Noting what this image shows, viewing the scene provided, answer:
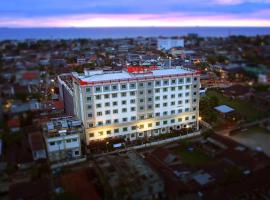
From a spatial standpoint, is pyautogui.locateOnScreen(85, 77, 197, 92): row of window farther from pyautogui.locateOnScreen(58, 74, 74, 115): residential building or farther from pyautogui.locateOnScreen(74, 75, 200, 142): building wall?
pyautogui.locateOnScreen(58, 74, 74, 115): residential building

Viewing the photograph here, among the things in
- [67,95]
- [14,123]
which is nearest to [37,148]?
[14,123]

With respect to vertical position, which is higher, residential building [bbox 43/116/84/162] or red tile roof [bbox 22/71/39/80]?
red tile roof [bbox 22/71/39/80]

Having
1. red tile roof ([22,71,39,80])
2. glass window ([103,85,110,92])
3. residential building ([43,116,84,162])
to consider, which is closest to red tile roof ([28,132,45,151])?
residential building ([43,116,84,162])

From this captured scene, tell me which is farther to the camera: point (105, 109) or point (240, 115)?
point (240, 115)

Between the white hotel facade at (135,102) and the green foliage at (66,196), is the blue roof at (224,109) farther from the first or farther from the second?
the green foliage at (66,196)

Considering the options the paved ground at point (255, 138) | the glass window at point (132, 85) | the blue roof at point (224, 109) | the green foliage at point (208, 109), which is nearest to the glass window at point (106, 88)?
the glass window at point (132, 85)

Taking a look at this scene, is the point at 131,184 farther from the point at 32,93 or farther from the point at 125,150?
the point at 32,93

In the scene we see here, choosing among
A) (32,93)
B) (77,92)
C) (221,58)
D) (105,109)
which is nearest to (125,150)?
(105,109)
